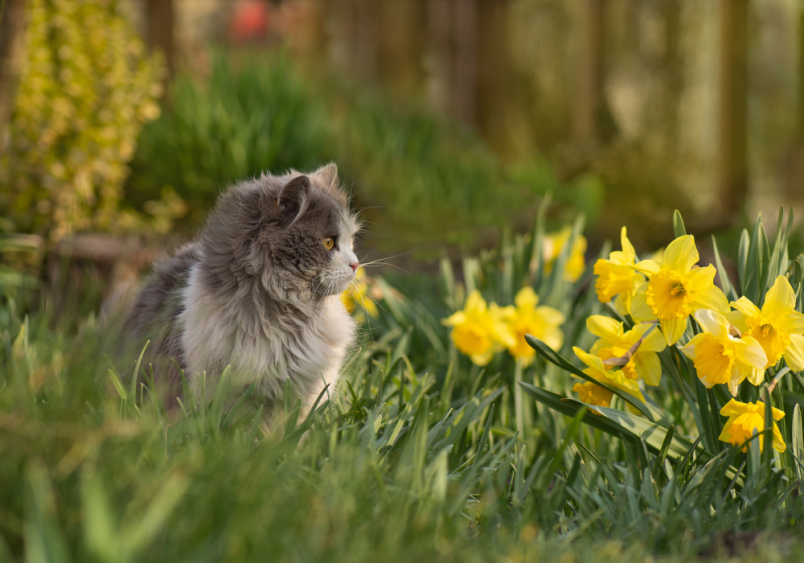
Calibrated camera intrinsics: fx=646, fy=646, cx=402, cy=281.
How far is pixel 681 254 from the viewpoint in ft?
5.93

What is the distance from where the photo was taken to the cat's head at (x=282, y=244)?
2.06 metres

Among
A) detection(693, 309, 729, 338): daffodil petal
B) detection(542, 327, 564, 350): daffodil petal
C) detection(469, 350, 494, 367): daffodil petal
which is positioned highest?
detection(693, 309, 729, 338): daffodil petal

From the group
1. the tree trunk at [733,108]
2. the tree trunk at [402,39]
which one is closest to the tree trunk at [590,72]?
the tree trunk at [733,108]

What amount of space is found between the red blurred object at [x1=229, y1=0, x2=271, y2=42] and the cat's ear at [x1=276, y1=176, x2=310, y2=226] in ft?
25.5

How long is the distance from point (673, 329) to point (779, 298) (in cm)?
28

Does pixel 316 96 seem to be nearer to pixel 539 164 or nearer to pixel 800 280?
pixel 539 164

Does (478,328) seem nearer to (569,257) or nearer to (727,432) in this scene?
(569,257)

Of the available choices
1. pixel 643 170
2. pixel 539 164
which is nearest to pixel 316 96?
pixel 539 164

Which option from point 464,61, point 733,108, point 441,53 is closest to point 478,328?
point 733,108

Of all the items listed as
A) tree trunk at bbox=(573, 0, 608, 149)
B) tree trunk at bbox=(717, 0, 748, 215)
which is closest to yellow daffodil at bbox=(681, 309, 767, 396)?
tree trunk at bbox=(717, 0, 748, 215)

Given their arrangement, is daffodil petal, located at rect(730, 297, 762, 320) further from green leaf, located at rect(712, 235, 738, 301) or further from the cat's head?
the cat's head

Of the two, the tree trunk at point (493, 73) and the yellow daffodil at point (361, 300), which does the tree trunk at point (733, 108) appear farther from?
the yellow daffodil at point (361, 300)

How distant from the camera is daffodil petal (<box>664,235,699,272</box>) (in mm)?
1801

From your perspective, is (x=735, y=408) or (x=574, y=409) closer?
(x=735, y=408)
